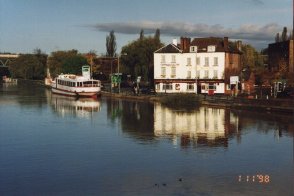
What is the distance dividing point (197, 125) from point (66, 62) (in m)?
96.2

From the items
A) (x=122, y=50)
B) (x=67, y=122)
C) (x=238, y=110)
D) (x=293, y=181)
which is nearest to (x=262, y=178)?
(x=293, y=181)

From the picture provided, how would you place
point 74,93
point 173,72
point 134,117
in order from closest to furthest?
point 134,117, point 173,72, point 74,93

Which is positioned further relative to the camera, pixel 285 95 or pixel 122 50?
pixel 122 50

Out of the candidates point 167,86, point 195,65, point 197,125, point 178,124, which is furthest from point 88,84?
point 197,125

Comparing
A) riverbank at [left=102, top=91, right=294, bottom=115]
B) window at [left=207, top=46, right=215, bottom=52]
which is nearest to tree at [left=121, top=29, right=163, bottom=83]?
window at [left=207, top=46, right=215, bottom=52]

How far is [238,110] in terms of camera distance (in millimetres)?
60938

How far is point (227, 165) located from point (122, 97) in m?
53.6

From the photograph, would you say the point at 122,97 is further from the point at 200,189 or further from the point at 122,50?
the point at 200,189

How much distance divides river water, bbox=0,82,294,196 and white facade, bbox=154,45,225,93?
2724cm

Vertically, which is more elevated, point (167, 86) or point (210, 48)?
point (210, 48)

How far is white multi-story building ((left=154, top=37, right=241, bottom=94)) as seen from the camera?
83.8m

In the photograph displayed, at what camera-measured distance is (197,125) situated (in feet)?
157

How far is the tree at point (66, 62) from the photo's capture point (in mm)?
137750

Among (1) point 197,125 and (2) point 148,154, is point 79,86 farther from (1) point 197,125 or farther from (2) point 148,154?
(2) point 148,154
